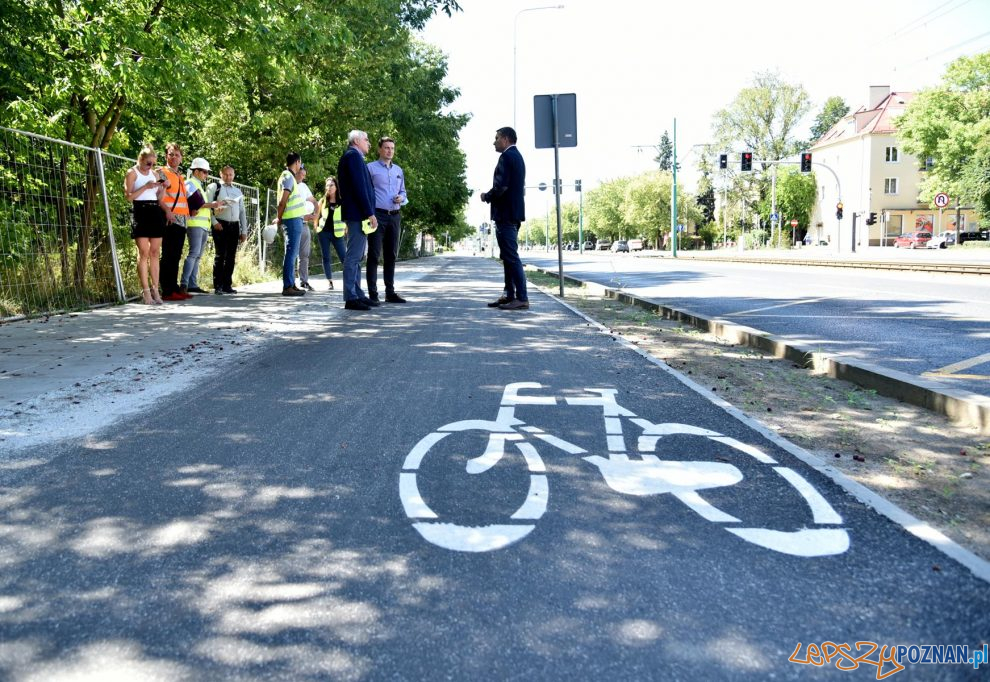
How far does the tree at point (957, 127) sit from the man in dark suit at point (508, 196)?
5436cm

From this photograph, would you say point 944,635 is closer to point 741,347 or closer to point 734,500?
point 734,500

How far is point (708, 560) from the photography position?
254 centimetres

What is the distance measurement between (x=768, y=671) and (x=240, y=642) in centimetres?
137

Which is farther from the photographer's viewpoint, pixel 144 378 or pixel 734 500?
pixel 144 378

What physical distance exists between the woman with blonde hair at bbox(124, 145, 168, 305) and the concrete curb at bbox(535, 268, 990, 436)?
744 centimetres

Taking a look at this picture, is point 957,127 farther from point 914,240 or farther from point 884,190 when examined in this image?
point 884,190

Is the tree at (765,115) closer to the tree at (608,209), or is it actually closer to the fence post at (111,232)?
the tree at (608,209)

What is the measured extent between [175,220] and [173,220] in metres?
0.17

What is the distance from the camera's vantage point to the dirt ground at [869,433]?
3.09m

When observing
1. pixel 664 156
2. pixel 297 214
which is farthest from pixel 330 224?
pixel 664 156

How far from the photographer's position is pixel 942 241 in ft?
195

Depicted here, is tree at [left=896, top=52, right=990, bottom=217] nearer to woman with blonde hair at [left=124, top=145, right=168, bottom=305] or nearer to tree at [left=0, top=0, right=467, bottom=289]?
tree at [left=0, top=0, right=467, bottom=289]

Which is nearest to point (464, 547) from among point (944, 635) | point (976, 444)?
point (944, 635)

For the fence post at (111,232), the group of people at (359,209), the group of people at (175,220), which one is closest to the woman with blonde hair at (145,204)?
the group of people at (175,220)
